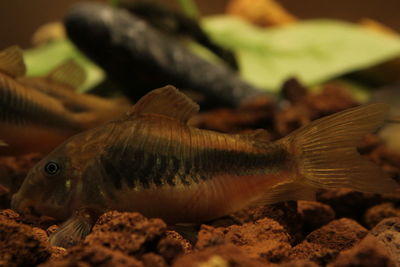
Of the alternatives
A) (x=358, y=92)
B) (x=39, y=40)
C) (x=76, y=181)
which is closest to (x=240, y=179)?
(x=76, y=181)

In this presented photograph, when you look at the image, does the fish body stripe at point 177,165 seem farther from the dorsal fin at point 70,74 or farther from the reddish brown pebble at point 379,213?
the dorsal fin at point 70,74

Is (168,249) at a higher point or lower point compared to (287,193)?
lower

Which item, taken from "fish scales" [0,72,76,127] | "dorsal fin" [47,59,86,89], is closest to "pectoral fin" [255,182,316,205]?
"fish scales" [0,72,76,127]

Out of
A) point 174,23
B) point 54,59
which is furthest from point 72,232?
point 54,59

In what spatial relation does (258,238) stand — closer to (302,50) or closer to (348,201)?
(348,201)

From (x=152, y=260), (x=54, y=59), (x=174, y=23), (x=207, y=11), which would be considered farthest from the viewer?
(x=207, y=11)

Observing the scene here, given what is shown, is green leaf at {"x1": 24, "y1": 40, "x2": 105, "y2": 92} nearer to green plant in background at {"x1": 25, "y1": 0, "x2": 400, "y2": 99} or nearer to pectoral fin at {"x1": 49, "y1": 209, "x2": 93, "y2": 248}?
Answer: green plant in background at {"x1": 25, "y1": 0, "x2": 400, "y2": 99}

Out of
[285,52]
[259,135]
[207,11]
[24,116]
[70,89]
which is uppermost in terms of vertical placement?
[207,11]

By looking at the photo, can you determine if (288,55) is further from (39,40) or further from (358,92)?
(39,40)
